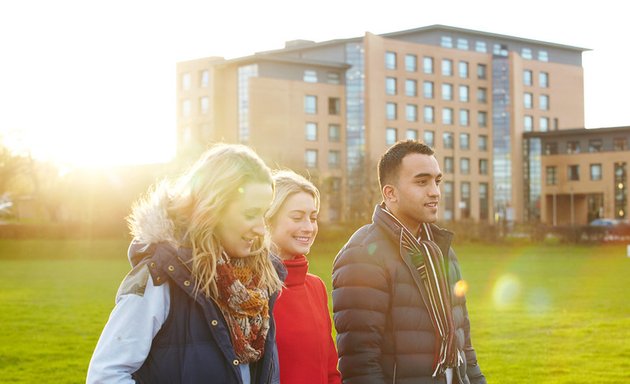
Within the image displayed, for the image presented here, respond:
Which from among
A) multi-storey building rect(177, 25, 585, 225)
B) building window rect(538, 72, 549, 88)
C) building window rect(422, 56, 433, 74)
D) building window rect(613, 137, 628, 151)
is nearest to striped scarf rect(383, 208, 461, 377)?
multi-storey building rect(177, 25, 585, 225)

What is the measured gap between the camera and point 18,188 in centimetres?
8900

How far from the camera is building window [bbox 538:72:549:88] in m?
102

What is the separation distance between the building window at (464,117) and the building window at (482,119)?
63.5 inches

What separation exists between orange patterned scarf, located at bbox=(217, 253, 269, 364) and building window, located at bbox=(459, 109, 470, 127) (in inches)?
3761

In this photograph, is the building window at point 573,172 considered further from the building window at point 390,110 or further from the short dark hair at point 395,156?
the short dark hair at point 395,156

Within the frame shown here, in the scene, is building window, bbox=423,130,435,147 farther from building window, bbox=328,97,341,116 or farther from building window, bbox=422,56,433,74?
building window, bbox=328,97,341,116

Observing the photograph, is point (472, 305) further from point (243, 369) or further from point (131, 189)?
point (131, 189)

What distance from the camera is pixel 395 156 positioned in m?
5.25

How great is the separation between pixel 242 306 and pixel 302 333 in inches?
43.9

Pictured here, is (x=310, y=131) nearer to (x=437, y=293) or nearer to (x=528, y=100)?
(x=528, y=100)

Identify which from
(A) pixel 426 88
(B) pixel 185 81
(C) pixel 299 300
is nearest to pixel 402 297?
(C) pixel 299 300

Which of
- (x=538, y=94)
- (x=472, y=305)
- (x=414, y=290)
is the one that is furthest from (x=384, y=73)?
(x=414, y=290)

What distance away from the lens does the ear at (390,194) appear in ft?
17.1

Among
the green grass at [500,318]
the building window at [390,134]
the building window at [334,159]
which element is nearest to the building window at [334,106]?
the building window at [334,159]
